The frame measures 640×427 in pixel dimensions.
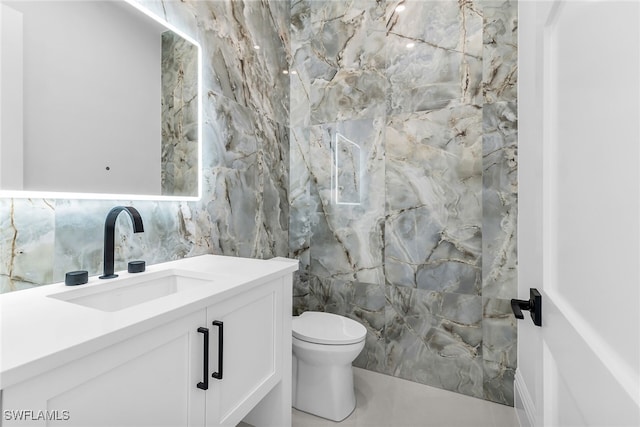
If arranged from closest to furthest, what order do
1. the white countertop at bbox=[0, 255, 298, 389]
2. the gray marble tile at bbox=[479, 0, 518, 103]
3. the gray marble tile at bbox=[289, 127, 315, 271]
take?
the white countertop at bbox=[0, 255, 298, 389]
the gray marble tile at bbox=[479, 0, 518, 103]
the gray marble tile at bbox=[289, 127, 315, 271]

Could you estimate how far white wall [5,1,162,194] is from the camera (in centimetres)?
106

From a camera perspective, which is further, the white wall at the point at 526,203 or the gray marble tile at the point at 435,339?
the gray marble tile at the point at 435,339

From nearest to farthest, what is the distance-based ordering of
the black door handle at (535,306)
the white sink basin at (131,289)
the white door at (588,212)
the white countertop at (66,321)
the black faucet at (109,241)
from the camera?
the white door at (588,212) < the white countertop at (66,321) < the black door handle at (535,306) < the white sink basin at (131,289) < the black faucet at (109,241)

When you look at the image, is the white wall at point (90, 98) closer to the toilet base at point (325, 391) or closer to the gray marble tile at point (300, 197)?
the gray marble tile at point (300, 197)

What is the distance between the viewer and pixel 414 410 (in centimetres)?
180

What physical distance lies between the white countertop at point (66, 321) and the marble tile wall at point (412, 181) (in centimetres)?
122

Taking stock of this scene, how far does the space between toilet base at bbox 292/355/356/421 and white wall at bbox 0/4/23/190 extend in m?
1.53

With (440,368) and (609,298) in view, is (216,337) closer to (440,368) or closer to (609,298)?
(609,298)

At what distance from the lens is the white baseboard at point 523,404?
1.50m

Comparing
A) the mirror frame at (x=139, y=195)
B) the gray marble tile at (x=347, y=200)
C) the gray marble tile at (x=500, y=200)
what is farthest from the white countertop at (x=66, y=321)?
the gray marble tile at (x=500, y=200)

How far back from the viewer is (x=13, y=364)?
53 centimetres

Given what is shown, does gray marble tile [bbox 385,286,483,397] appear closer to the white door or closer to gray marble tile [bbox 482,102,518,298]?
gray marble tile [bbox 482,102,518,298]

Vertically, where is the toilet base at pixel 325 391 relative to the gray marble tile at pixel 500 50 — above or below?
below

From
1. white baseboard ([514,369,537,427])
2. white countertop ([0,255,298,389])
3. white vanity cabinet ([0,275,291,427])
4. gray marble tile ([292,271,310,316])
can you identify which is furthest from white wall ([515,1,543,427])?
gray marble tile ([292,271,310,316])
